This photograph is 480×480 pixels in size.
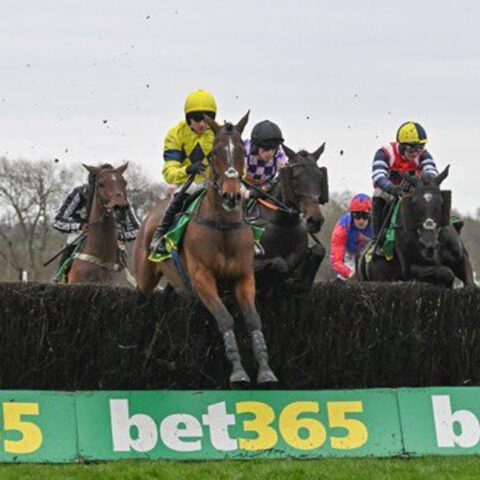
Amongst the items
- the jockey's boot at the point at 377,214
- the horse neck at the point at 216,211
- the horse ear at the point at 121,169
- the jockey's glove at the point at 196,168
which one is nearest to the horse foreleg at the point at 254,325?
the horse neck at the point at 216,211

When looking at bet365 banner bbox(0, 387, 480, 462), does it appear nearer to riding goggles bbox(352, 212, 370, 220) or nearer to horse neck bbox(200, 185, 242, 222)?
horse neck bbox(200, 185, 242, 222)

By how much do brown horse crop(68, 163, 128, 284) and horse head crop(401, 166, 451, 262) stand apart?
290cm

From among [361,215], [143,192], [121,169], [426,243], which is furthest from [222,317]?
[143,192]

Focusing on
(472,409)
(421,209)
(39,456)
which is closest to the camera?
(39,456)

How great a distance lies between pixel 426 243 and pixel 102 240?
3415 millimetres

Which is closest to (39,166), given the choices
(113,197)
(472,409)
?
(113,197)

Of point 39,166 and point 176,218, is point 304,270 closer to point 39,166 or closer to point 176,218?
point 176,218

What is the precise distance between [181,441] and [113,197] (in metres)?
4.45

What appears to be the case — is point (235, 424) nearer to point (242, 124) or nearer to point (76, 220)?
point (242, 124)

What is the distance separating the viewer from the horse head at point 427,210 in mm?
10586

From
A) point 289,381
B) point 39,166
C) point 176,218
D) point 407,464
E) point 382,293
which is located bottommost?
point 407,464

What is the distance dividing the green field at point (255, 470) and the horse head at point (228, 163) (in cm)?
179

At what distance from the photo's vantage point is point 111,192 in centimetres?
1197

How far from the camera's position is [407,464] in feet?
25.3
